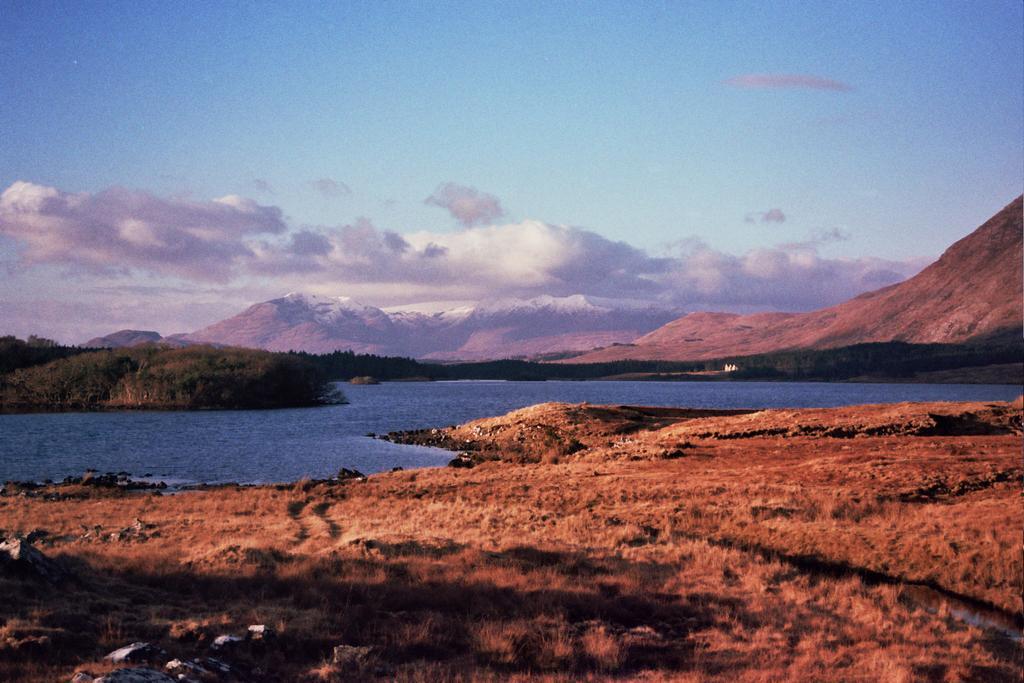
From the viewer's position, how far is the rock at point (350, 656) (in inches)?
496

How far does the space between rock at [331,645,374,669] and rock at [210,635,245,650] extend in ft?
5.57

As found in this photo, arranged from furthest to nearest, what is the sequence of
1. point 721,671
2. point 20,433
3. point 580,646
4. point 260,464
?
point 20,433, point 260,464, point 580,646, point 721,671

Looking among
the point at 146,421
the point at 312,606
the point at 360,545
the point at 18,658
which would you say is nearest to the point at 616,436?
the point at 360,545

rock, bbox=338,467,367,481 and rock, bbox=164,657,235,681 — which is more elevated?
→ rock, bbox=164,657,235,681

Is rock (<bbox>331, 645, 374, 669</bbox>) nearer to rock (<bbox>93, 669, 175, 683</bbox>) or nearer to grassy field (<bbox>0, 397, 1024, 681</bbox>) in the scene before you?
grassy field (<bbox>0, 397, 1024, 681</bbox>)

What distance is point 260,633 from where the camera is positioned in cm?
1351

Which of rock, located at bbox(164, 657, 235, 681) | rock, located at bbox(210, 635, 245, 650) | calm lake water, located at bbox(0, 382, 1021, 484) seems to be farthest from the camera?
calm lake water, located at bbox(0, 382, 1021, 484)

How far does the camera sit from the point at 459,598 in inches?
655

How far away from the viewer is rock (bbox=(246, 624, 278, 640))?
13438mm

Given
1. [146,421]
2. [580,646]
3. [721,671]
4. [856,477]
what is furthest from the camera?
[146,421]

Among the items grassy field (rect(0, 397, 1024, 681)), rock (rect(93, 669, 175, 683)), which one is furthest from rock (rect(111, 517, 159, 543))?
rock (rect(93, 669, 175, 683))

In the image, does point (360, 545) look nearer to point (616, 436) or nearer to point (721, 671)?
point (721, 671)

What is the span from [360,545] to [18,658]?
32.7ft

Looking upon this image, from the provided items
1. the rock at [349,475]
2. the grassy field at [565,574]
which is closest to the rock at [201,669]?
the grassy field at [565,574]
